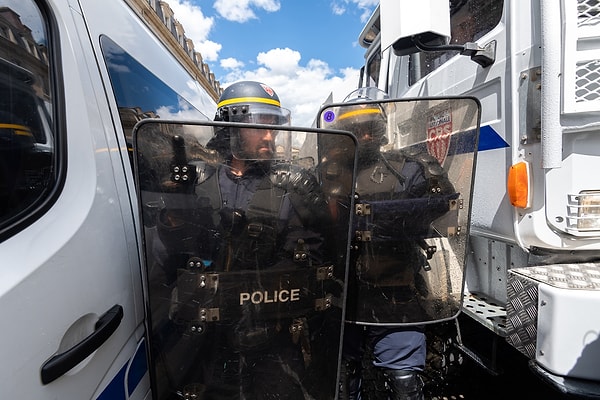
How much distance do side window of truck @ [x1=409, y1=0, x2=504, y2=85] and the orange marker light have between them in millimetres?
707

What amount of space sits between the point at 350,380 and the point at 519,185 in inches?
56.4

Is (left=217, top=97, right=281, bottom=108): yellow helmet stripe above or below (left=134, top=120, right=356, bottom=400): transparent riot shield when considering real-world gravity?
above

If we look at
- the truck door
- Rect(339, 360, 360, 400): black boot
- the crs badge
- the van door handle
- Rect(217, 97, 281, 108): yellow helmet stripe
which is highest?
Rect(217, 97, 281, 108): yellow helmet stripe

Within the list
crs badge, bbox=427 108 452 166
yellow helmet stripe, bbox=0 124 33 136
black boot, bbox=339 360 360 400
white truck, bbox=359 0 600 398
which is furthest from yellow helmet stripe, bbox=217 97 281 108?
black boot, bbox=339 360 360 400

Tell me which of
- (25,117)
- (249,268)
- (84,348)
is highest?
(25,117)

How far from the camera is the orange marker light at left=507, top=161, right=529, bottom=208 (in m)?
1.58

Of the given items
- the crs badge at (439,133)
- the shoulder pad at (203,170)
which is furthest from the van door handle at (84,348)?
the crs badge at (439,133)

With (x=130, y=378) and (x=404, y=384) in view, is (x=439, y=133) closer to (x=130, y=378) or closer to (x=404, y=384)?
(x=404, y=384)

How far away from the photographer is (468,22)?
2174 mm

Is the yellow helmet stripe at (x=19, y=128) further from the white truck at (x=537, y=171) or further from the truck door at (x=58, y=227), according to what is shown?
the white truck at (x=537, y=171)

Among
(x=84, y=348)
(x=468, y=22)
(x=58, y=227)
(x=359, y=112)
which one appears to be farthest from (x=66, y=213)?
(x=468, y=22)

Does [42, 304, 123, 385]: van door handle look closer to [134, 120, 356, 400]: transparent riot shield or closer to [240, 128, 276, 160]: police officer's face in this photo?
[134, 120, 356, 400]: transparent riot shield

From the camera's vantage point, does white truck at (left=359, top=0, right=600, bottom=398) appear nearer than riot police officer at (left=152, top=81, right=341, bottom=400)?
No

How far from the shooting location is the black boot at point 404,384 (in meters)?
1.77
